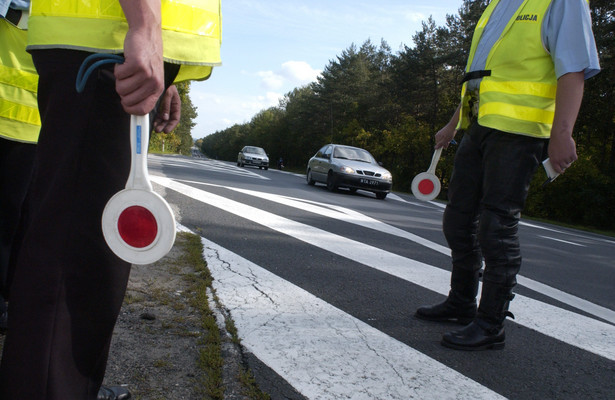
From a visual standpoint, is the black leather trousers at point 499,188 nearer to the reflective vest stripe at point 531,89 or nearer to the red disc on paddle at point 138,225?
the reflective vest stripe at point 531,89

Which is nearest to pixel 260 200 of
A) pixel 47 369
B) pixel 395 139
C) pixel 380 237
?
pixel 380 237

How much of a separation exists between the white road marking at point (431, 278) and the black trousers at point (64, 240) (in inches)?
93.9

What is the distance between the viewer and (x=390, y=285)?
10.9 feet

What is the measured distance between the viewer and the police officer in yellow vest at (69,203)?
Result: 1.16 metres

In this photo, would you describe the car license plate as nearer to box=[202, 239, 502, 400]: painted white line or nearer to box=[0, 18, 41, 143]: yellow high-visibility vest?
box=[202, 239, 502, 400]: painted white line

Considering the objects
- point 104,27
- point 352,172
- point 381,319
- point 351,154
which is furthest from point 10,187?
point 351,154

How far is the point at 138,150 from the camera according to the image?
115cm

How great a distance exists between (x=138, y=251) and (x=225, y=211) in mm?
4868

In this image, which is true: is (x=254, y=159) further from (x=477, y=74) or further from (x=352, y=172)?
(x=477, y=74)

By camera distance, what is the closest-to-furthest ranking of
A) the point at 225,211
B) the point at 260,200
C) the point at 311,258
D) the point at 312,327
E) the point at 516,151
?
the point at 516,151
the point at 312,327
the point at 311,258
the point at 225,211
the point at 260,200

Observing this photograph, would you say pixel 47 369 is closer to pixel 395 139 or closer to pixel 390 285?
pixel 390 285

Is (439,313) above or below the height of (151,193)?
below

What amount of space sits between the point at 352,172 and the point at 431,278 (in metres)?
9.36

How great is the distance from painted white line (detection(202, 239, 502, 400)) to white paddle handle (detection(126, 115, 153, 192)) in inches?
40.4
